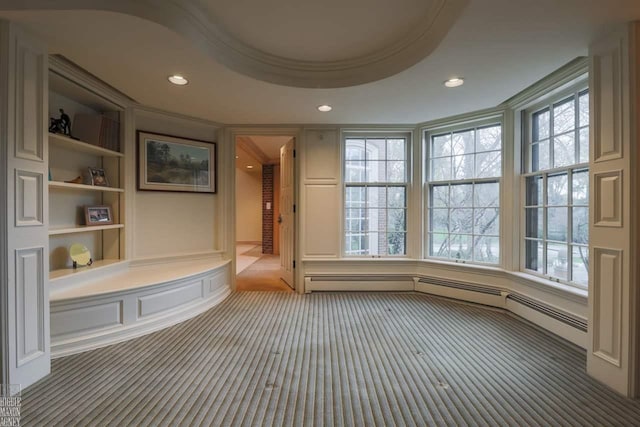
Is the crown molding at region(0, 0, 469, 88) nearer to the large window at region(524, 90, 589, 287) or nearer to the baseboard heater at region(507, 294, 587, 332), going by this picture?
the large window at region(524, 90, 589, 287)

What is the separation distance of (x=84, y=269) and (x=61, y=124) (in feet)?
4.55

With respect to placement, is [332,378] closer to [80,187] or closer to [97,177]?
[80,187]

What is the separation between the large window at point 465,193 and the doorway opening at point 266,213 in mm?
2089

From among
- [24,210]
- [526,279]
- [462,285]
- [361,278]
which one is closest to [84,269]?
[24,210]

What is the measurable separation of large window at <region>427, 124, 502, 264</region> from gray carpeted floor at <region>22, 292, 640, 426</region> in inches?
40.4

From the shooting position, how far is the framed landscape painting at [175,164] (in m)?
3.67

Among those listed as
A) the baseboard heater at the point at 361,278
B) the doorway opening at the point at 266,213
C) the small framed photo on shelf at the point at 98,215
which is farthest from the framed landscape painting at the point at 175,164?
the baseboard heater at the point at 361,278

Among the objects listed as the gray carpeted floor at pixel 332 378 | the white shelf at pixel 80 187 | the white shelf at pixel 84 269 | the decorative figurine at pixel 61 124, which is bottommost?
the gray carpeted floor at pixel 332 378

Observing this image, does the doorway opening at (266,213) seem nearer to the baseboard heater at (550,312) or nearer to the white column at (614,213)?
the baseboard heater at (550,312)

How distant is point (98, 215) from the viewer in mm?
3236

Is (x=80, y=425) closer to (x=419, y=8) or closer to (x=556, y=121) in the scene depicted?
(x=419, y=8)

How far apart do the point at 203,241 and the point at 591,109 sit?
431 centimetres

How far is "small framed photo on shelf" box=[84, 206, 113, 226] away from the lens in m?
3.11

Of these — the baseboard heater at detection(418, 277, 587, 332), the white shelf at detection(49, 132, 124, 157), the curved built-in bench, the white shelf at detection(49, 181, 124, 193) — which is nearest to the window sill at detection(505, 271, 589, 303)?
the baseboard heater at detection(418, 277, 587, 332)
